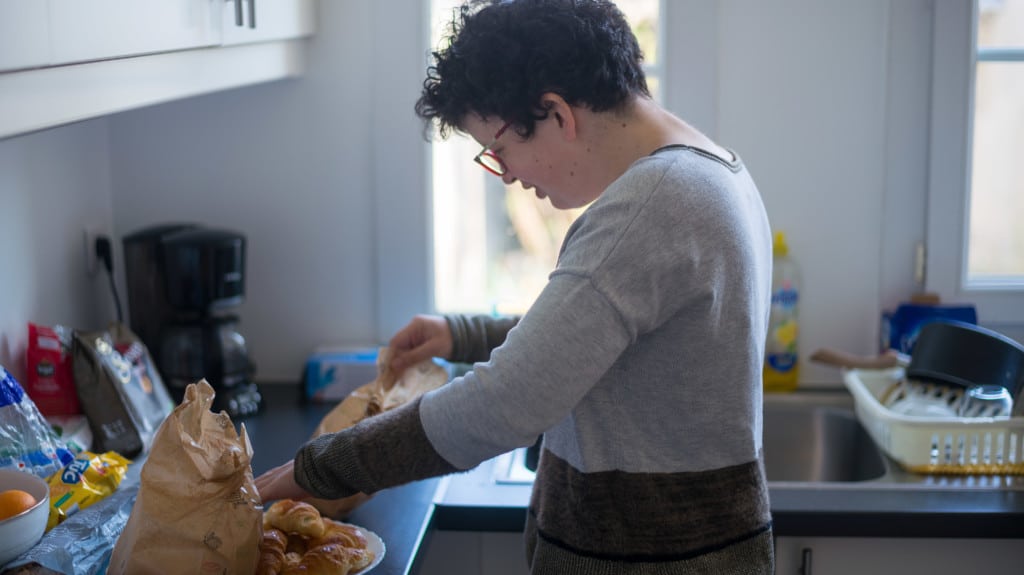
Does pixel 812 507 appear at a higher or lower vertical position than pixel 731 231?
lower

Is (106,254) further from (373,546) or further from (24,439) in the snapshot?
(373,546)

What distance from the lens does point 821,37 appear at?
210 centimetres

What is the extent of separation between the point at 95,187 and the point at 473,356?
953 mm

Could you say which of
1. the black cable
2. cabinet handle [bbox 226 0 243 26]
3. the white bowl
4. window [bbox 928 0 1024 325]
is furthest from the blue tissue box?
window [bbox 928 0 1024 325]

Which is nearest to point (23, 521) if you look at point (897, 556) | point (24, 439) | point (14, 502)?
point (14, 502)

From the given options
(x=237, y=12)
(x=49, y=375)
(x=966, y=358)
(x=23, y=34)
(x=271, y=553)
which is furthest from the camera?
(x=966, y=358)

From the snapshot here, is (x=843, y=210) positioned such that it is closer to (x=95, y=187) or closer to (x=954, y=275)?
(x=954, y=275)

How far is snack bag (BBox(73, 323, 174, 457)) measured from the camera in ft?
5.62

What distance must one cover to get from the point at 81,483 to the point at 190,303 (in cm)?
58

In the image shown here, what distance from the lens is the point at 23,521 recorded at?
3.91 feet

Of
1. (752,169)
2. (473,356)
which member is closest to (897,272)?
(752,169)

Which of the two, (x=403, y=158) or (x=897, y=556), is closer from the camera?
(x=897, y=556)

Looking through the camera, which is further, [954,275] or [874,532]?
[954,275]

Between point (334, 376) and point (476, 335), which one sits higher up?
point (476, 335)
